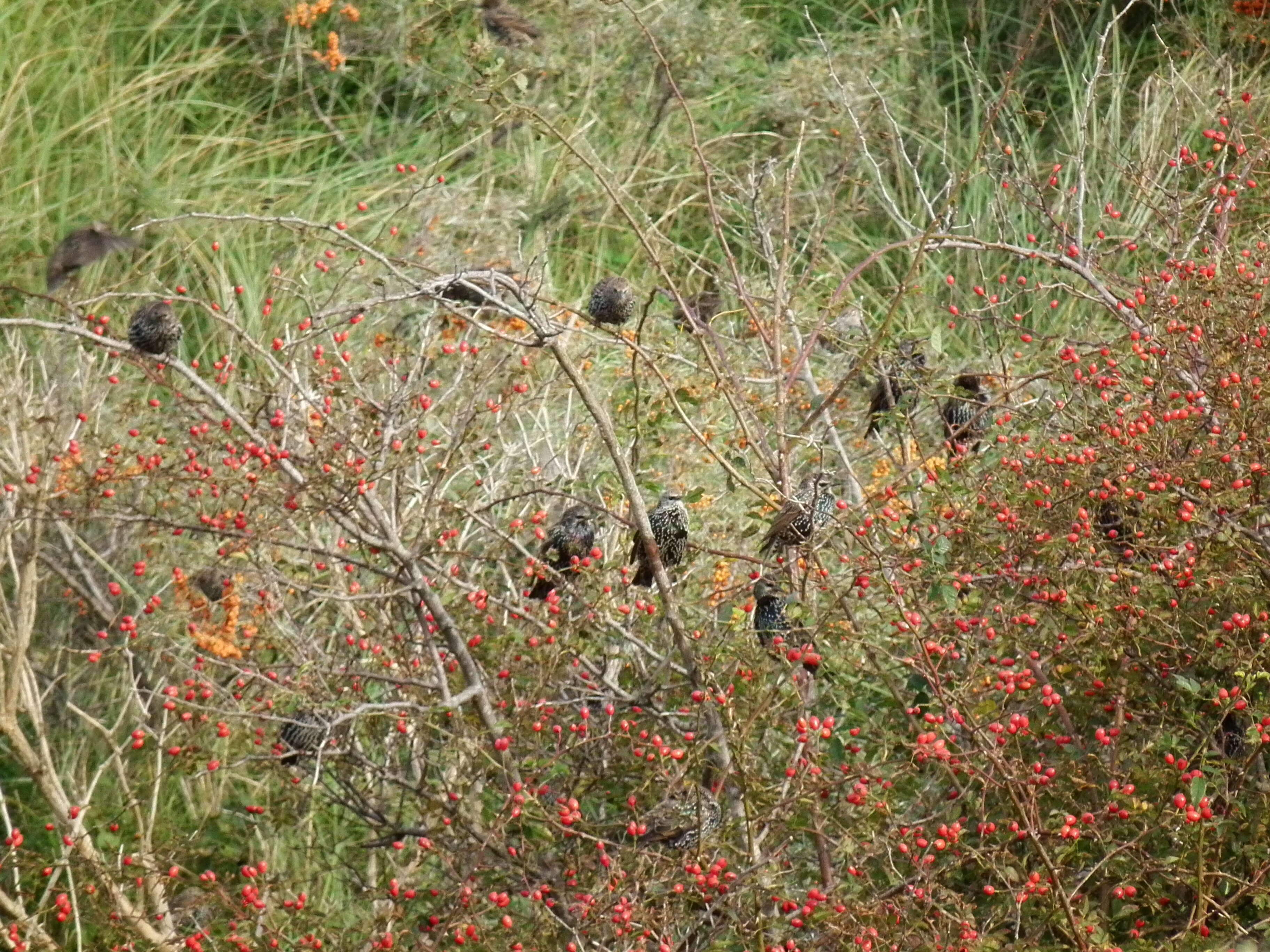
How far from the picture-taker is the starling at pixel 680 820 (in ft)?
10.1

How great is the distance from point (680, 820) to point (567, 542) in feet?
1.89

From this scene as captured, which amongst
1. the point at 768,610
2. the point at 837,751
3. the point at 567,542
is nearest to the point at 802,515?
the point at 768,610

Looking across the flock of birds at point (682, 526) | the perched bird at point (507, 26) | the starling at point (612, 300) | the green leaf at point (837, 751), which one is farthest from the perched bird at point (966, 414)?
the perched bird at point (507, 26)

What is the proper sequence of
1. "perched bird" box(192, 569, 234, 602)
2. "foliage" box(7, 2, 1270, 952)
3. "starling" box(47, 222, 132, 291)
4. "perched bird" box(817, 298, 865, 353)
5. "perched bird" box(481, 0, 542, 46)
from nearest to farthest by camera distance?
"foliage" box(7, 2, 1270, 952)
"perched bird" box(192, 569, 234, 602)
"perched bird" box(817, 298, 865, 353)
"starling" box(47, 222, 132, 291)
"perched bird" box(481, 0, 542, 46)

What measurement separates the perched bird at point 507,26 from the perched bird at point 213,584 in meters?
3.16

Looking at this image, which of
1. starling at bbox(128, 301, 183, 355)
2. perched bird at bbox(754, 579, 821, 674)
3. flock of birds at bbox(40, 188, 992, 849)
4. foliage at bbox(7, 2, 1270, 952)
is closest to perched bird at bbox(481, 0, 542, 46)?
foliage at bbox(7, 2, 1270, 952)

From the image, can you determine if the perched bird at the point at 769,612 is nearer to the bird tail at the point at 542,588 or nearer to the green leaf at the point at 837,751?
the green leaf at the point at 837,751

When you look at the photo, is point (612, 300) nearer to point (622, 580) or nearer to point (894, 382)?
point (622, 580)

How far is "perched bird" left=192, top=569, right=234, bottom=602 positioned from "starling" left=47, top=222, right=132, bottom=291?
117cm

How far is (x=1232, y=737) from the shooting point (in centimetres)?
295

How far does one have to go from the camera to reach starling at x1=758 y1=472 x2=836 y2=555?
2932 mm

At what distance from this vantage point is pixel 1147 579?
285 centimetres

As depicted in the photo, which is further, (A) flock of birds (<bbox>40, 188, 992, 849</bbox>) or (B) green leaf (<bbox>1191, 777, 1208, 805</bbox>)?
(A) flock of birds (<bbox>40, 188, 992, 849</bbox>)

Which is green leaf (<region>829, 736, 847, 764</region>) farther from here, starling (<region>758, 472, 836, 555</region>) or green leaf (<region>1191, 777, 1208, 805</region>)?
green leaf (<region>1191, 777, 1208, 805</region>)
